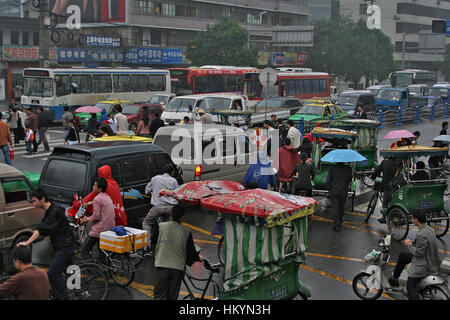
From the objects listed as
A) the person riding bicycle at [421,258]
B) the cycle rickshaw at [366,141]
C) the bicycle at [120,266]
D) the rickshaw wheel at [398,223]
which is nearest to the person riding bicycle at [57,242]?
the bicycle at [120,266]

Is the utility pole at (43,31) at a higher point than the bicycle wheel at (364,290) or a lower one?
higher

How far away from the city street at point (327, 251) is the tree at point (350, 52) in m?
52.8

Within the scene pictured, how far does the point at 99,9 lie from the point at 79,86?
1295 inches

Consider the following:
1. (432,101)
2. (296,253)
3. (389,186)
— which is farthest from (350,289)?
(432,101)

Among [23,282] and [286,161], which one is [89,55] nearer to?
[286,161]

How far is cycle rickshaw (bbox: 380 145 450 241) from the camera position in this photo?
10.8 meters

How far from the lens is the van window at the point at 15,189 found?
9023 mm

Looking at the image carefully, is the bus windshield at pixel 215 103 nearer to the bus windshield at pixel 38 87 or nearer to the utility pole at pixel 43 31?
the bus windshield at pixel 38 87

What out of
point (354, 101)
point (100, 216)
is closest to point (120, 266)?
point (100, 216)

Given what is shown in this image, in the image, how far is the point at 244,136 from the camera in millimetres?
13641

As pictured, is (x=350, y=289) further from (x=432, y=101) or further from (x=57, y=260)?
(x=432, y=101)

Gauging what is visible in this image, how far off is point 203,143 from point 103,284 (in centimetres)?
542

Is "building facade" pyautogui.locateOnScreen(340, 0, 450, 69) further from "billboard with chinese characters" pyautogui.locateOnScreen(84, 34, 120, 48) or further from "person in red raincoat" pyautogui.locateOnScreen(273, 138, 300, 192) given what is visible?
"person in red raincoat" pyautogui.locateOnScreen(273, 138, 300, 192)

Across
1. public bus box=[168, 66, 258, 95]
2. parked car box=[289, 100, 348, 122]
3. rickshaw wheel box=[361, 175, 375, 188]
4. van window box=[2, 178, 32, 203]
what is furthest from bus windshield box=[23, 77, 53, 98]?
van window box=[2, 178, 32, 203]
